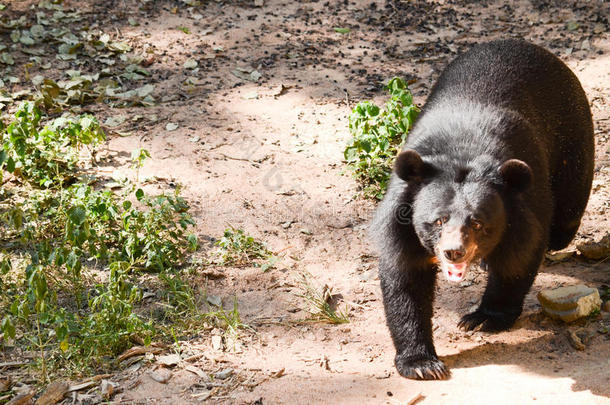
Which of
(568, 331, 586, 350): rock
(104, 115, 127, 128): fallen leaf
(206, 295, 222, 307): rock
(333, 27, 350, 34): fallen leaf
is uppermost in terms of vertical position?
(333, 27, 350, 34): fallen leaf

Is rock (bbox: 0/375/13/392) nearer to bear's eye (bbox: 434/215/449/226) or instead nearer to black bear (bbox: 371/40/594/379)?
black bear (bbox: 371/40/594/379)

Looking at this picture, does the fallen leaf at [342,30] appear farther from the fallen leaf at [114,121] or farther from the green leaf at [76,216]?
the green leaf at [76,216]

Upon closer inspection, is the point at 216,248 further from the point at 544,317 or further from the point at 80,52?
the point at 80,52

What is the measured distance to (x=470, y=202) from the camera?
A: 407 cm

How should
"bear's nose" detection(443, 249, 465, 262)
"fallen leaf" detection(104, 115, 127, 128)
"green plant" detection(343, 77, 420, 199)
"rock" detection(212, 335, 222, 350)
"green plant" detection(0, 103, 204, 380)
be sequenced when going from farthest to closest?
1. "fallen leaf" detection(104, 115, 127, 128)
2. "green plant" detection(343, 77, 420, 199)
3. "rock" detection(212, 335, 222, 350)
4. "green plant" detection(0, 103, 204, 380)
5. "bear's nose" detection(443, 249, 465, 262)

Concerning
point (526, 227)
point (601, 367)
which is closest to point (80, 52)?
point (526, 227)

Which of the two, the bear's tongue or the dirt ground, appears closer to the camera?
the bear's tongue

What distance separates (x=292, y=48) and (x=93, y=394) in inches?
219

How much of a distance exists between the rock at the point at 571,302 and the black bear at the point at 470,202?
0.21 meters

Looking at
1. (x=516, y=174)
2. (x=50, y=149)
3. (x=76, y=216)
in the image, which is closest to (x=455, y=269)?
(x=516, y=174)

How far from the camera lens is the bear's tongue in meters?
4.06

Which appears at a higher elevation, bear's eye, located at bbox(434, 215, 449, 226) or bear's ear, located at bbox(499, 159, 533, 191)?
bear's ear, located at bbox(499, 159, 533, 191)

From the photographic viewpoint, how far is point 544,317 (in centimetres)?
497

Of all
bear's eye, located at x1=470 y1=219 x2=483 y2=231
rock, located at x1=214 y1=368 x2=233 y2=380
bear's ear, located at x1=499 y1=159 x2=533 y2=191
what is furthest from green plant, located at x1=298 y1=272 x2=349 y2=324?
bear's ear, located at x1=499 y1=159 x2=533 y2=191
